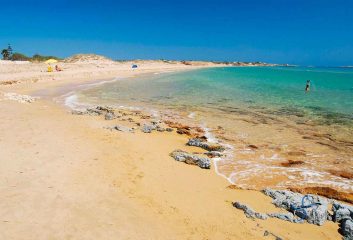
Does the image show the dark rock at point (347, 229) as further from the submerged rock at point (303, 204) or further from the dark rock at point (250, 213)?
the dark rock at point (250, 213)

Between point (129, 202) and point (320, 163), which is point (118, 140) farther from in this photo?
point (320, 163)

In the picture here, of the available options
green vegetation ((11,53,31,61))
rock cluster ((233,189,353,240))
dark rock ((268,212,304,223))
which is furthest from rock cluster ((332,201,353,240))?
green vegetation ((11,53,31,61))

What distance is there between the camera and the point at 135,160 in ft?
30.9

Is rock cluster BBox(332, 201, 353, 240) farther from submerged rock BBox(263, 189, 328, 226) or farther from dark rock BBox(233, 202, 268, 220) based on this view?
dark rock BBox(233, 202, 268, 220)

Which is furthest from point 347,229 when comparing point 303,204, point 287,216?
point 287,216

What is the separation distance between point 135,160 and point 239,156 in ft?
12.6

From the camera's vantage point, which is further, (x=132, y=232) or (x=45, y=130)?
(x=45, y=130)

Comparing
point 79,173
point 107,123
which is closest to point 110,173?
point 79,173

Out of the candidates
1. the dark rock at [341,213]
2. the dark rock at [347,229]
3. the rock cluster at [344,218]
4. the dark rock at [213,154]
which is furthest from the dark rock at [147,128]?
the dark rock at [347,229]

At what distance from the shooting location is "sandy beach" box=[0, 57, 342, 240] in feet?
18.4

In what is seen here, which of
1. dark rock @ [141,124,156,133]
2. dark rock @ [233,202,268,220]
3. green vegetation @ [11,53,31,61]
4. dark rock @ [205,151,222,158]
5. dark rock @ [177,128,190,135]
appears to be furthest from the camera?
green vegetation @ [11,53,31,61]

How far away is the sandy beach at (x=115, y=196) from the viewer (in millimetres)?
5605

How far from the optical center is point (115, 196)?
6781 mm

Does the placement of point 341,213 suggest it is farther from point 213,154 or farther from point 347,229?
point 213,154
